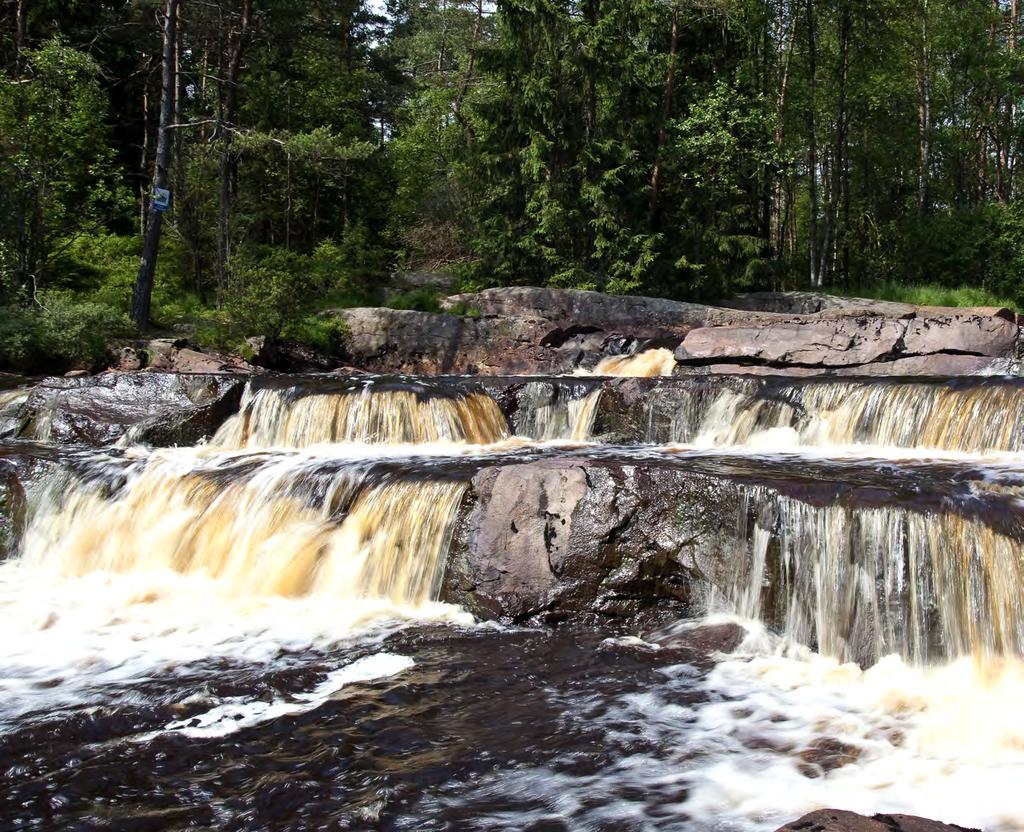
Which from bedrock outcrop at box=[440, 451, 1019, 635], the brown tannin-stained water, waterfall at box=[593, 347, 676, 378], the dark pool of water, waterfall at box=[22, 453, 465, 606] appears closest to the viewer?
the dark pool of water

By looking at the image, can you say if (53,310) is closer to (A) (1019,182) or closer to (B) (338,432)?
(B) (338,432)

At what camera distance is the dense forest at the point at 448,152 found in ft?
56.9

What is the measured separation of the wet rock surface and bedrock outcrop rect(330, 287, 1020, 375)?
488 inches

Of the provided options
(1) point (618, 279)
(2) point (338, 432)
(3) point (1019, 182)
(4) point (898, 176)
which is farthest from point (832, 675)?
(3) point (1019, 182)

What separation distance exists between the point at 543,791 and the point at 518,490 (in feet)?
11.1

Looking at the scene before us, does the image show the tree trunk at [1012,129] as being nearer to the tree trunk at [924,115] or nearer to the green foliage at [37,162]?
the tree trunk at [924,115]

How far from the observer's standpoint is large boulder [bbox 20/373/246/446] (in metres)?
11.7

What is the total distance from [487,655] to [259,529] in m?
3.17

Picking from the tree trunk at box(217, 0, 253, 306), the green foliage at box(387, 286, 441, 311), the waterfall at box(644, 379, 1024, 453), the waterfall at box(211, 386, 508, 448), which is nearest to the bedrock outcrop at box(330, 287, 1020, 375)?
the green foliage at box(387, 286, 441, 311)

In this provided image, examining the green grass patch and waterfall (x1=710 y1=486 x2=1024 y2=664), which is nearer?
waterfall (x1=710 y1=486 x2=1024 y2=664)

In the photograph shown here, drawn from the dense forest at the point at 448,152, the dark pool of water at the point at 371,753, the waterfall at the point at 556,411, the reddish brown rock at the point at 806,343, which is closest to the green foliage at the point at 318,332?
the dense forest at the point at 448,152

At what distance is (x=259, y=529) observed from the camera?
8.07 meters

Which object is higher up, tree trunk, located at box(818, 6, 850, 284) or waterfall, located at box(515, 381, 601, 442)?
tree trunk, located at box(818, 6, 850, 284)

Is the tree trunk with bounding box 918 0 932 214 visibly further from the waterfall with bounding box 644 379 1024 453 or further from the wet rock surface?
the wet rock surface
